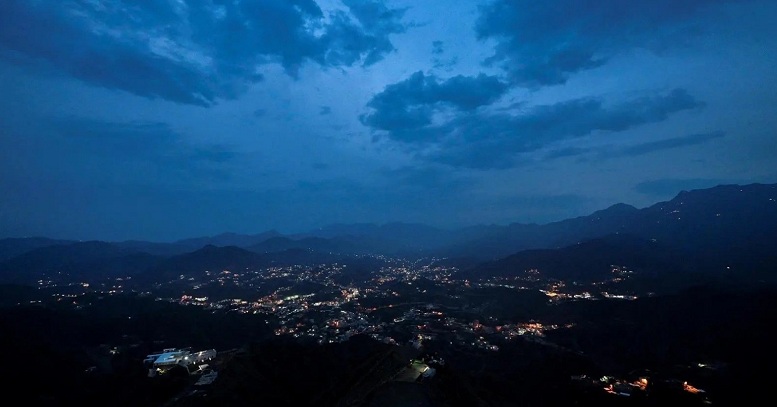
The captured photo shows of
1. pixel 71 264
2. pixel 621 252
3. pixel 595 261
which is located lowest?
pixel 595 261

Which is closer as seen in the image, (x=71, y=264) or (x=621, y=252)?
(x=621, y=252)

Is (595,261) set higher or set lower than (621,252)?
lower

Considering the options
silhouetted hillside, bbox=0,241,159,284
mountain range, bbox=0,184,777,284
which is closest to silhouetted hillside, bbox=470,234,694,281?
mountain range, bbox=0,184,777,284

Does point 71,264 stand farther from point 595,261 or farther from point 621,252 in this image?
point 621,252

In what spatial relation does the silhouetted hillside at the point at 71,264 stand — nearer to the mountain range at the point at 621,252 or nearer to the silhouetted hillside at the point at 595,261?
the mountain range at the point at 621,252

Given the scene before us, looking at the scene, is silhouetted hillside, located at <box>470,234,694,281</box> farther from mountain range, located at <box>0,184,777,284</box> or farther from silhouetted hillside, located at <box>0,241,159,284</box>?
silhouetted hillside, located at <box>0,241,159,284</box>

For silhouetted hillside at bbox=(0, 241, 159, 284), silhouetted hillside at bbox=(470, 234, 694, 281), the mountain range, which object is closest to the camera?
silhouetted hillside at bbox=(470, 234, 694, 281)

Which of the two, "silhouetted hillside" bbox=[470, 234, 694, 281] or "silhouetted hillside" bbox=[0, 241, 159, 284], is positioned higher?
"silhouetted hillside" bbox=[0, 241, 159, 284]

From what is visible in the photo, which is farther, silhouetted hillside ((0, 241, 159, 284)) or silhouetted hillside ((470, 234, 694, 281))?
silhouetted hillside ((0, 241, 159, 284))

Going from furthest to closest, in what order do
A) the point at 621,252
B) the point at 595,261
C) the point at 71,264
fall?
the point at 71,264 < the point at 621,252 < the point at 595,261

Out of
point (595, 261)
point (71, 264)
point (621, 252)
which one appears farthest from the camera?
point (71, 264)

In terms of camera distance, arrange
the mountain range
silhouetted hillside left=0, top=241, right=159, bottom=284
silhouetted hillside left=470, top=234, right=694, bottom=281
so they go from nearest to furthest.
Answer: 1. silhouetted hillside left=470, top=234, right=694, bottom=281
2. the mountain range
3. silhouetted hillside left=0, top=241, right=159, bottom=284

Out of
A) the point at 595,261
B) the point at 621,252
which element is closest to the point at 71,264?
the point at 595,261
